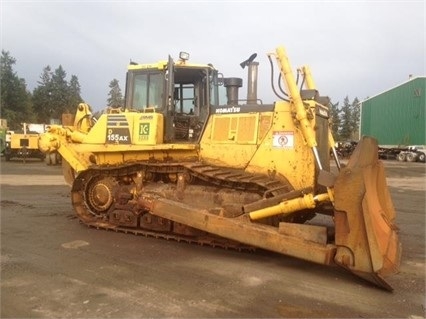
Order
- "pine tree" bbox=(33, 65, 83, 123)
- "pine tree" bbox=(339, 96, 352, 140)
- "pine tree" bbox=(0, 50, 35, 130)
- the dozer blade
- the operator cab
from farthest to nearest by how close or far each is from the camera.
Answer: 1. "pine tree" bbox=(33, 65, 83, 123)
2. "pine tree" bbox=(339, 96, 352, 140)
3. "pine tree" bbox=(0, 50, 35, 130)
4. the operator cab
5. the dozer blade

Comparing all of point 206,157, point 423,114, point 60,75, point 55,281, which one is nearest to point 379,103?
point 423,114

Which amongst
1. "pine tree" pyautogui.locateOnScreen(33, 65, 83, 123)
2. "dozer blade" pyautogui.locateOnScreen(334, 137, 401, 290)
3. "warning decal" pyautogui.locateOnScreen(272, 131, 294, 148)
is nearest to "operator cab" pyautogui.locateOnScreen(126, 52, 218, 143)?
"warning decal" pyautogui.locateOnScreen(272, 131, 294, 148)

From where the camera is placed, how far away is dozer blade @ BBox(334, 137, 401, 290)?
16.9ft

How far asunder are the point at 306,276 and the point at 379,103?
3740cm

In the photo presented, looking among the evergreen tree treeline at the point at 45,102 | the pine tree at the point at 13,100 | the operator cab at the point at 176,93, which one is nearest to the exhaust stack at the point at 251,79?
the operator cab at the point at 176,93

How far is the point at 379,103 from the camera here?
39844mm

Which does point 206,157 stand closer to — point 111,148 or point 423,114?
point 111,148

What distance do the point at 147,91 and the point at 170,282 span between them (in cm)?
430

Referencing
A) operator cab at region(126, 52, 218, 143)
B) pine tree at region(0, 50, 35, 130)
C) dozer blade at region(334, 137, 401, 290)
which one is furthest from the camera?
pine tree at region(0, 50, 35, 130)

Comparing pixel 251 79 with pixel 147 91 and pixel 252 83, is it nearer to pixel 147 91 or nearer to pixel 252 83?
pixel 252 83

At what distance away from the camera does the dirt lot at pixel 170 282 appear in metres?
4.59

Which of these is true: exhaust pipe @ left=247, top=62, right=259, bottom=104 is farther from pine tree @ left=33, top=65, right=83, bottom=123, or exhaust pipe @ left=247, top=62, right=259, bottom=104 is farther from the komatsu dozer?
pine tree @ left=33, top=65, right=83, bottom=123

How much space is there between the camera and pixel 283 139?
690 cm

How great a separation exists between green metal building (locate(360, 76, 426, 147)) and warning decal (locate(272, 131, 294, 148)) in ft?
106
